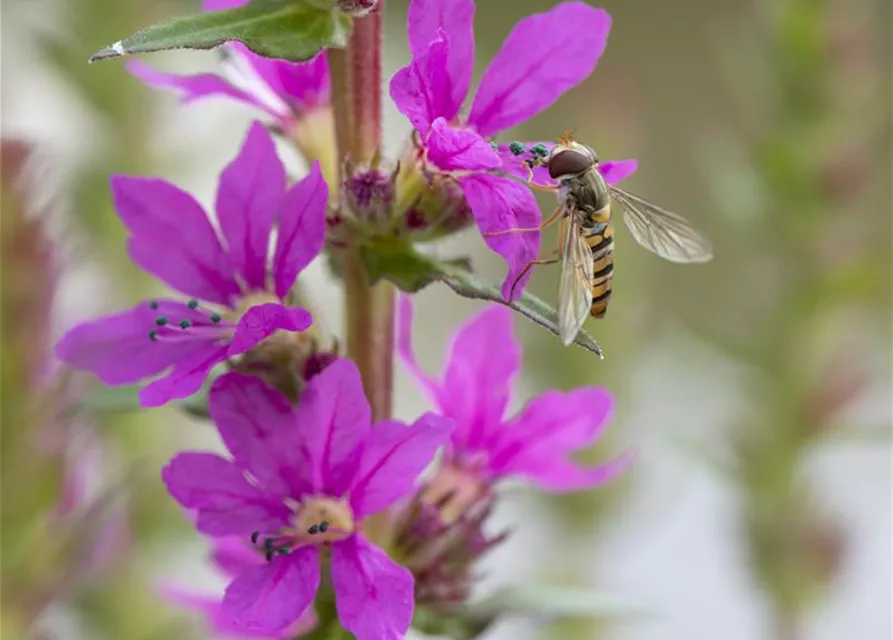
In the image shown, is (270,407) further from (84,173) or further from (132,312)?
(84,173)

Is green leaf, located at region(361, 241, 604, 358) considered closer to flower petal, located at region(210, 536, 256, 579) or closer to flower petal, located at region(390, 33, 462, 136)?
flower petal, located at region(390, 33, 462, 136)

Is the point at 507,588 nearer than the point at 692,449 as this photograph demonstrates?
Yes

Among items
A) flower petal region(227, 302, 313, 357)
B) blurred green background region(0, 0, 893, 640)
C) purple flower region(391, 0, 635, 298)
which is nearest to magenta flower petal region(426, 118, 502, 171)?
purple flower region(391, 0, 635, 298)

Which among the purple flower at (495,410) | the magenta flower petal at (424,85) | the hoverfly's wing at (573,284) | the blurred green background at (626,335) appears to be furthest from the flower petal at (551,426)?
the blurred green background at (626,335)

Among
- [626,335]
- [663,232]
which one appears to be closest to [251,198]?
[663,232]

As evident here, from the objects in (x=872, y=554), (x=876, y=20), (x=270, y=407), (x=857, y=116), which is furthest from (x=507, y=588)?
(x=872, y=554)

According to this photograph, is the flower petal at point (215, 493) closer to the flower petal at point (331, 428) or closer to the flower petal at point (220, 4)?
the flower petal at point (331, 428)

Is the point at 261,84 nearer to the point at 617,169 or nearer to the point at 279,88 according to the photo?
the point at 279,88
